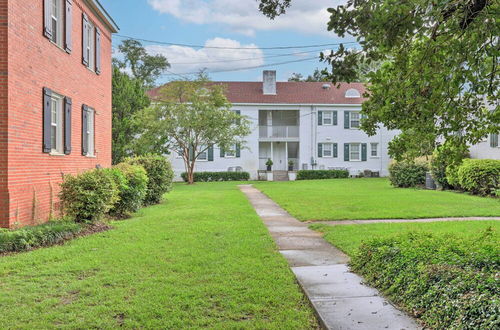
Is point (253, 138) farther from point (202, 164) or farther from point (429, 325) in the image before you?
point (429, 325)

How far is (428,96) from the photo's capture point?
371 cm

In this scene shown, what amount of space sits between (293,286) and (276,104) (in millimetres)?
31475

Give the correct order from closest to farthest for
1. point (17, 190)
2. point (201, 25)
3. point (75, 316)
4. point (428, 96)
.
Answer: point (428, 96) < point (75, 316) < point (17, 190) < point (201, 25)

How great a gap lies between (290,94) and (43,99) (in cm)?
2906

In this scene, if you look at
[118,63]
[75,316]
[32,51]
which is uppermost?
[118,63]

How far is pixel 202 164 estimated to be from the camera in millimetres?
34750

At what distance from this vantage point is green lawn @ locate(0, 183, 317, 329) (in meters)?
4.03

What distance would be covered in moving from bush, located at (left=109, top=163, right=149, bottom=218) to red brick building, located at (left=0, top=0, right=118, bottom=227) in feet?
5.00

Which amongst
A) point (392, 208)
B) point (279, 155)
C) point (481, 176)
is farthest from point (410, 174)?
point (279, 155)

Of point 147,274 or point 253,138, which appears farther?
point 253,138

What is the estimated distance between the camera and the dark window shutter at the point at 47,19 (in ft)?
31.4

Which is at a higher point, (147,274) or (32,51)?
(32,51)

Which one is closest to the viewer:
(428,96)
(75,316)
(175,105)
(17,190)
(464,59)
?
(464,59)

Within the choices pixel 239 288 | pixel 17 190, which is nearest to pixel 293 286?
pixel 239 288
